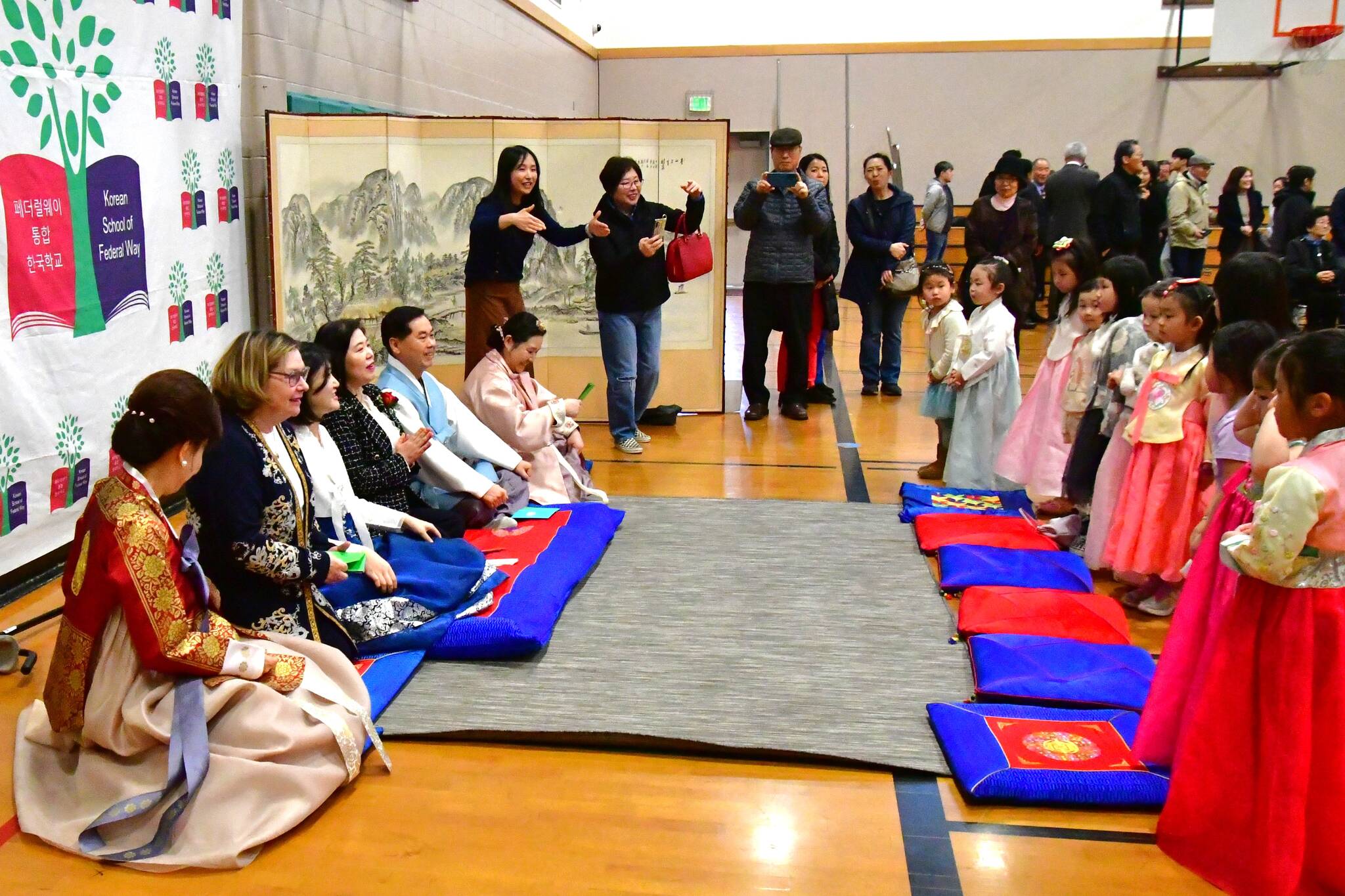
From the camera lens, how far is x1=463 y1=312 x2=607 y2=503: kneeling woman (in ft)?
14.2

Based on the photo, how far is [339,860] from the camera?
6.95 ft

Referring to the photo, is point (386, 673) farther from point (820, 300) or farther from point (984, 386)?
point (820, 300)

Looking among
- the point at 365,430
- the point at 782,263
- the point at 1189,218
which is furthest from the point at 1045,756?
the point at 1189,218

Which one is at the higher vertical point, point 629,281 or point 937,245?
point 937,245

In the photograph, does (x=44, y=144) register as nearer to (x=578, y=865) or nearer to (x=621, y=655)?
(x=621, y=655)

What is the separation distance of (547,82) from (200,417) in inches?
346

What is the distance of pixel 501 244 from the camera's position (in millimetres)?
4887

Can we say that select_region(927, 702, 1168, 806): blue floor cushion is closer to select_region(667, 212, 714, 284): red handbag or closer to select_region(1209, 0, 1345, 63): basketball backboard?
select_region(667, 212, 714, 284): red handbag

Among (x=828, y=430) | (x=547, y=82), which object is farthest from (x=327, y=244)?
(x=547, y=82)

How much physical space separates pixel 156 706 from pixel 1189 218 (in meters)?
8.81

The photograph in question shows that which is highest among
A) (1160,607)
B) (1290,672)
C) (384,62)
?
(384,62)

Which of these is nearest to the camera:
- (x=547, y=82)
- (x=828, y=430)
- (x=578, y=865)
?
(x=578, y=865)

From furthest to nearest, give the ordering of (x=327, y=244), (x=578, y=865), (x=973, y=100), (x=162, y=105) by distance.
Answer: (x=973, y=100) < (x=327, y=244) < (x=162, y=105) < (x=578, y=865)

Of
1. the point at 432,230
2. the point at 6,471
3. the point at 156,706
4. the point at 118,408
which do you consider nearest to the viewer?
the point at 156,706
